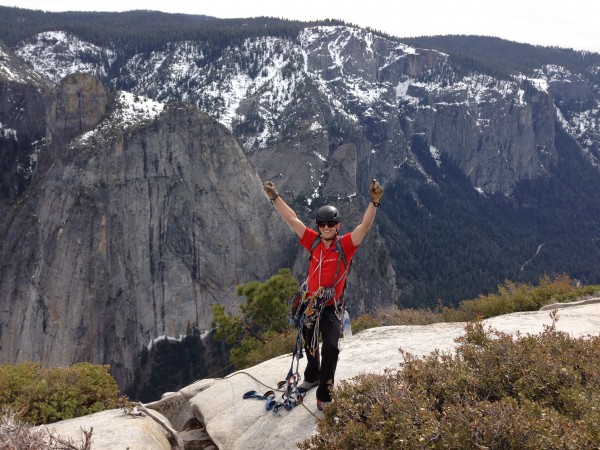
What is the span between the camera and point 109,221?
66125 millimetres

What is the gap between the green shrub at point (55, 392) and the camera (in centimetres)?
944

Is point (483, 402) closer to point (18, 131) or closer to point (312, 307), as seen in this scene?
point (312, 307)

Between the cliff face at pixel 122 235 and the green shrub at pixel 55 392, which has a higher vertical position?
the green shrub at pixel 55 392

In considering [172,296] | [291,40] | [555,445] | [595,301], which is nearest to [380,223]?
[291,40]

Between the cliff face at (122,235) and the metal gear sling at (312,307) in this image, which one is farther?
the cliff face at (122,235)

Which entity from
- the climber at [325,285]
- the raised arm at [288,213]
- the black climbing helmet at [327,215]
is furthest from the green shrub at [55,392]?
the black climbing helmet at [327,215]

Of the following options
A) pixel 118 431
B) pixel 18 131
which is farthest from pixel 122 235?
pixel 118 431

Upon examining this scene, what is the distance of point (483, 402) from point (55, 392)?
8112mm

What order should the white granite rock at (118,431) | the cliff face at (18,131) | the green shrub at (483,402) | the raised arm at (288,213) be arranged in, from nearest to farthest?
the green shrub at (483,402) → the white granite rock at (118,431) → the raised arm at (288,213) → the cliff face at (18,131)

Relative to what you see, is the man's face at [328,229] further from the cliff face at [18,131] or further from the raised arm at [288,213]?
the cliff face at [18,131]

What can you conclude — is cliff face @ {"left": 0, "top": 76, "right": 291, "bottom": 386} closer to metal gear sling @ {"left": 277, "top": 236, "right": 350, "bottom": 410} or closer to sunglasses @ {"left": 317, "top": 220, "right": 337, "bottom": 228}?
metal gear sling @ {"left": 277, "top": 236, "right": 350, "bottom": 410}

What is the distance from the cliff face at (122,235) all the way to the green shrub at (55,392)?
55.7 meters

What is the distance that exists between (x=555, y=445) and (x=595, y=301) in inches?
437

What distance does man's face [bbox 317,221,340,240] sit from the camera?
7.79m
